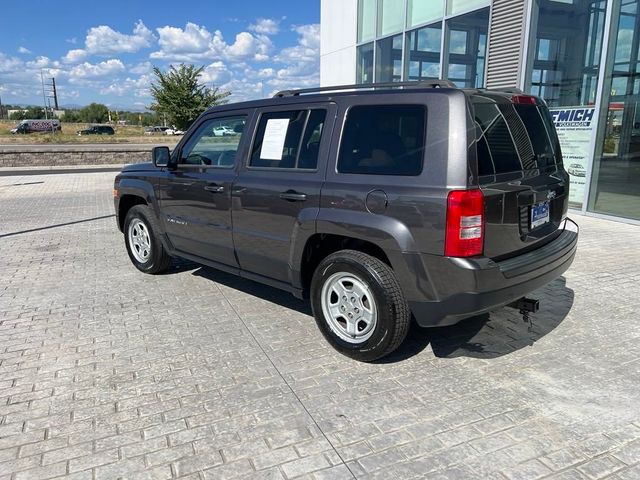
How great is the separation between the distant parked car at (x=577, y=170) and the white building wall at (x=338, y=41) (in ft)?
25.7

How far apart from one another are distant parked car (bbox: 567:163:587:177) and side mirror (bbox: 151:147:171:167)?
755cm

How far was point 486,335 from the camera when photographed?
3982 millimetres

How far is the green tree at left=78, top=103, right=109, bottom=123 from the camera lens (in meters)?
92.2

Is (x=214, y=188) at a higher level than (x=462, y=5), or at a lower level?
lower

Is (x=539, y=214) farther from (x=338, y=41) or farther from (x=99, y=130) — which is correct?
(x=99, y=130)

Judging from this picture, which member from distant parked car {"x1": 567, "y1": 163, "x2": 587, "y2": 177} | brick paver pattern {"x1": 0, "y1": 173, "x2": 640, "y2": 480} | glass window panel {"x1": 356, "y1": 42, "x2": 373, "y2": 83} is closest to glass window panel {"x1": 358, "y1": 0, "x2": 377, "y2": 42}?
glass window panel {"x1": 356, "y1": 42, "x2": 373, "y2": 83}

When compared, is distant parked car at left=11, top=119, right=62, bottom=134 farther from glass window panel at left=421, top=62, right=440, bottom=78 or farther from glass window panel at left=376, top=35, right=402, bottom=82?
glass window panel at left=421, top=62, right=440, bottom=78

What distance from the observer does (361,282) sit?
3365mm

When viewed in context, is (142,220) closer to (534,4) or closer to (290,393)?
(290,393)

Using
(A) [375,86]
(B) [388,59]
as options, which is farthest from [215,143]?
(B) [388,59]

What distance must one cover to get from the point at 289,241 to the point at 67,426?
1.87 meters

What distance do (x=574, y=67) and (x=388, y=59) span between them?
564 centimetres

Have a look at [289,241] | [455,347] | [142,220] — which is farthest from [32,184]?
[455,347]

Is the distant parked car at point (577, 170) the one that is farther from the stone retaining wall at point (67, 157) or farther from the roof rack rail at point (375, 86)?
the stone retaining wall at point (67, 157)
